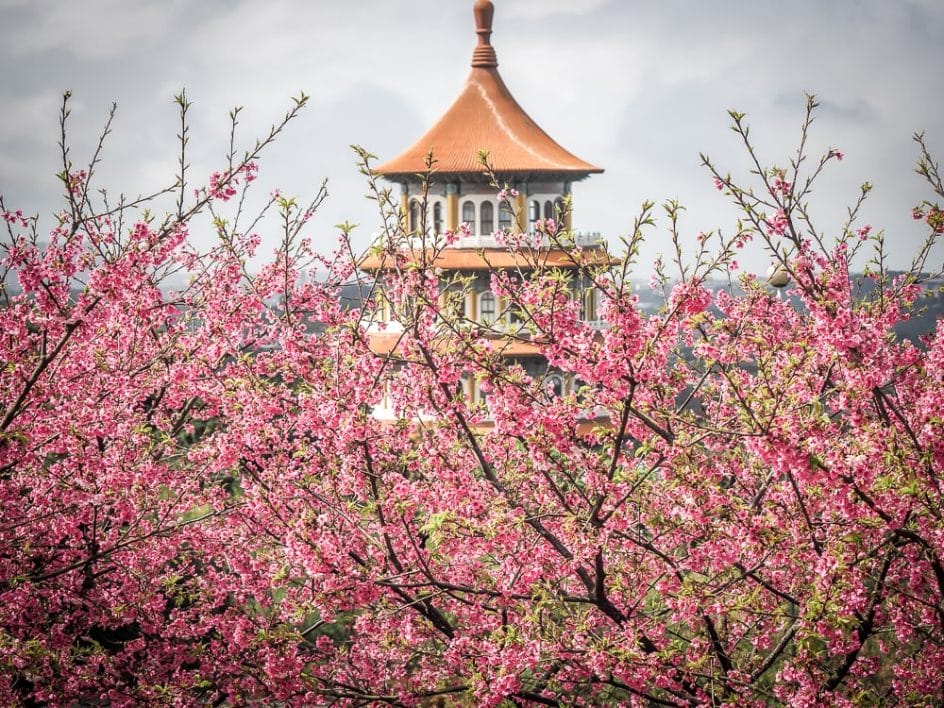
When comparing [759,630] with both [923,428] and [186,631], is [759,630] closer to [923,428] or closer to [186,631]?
[923,428]

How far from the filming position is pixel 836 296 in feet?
18.7

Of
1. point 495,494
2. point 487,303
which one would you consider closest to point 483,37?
point 487,303

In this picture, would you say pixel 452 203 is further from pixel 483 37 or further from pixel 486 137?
pixel 483 37

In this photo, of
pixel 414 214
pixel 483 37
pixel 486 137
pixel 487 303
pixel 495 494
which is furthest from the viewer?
pixel 483 37

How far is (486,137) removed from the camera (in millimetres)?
35344

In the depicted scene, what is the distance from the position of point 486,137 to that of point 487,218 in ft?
10.0

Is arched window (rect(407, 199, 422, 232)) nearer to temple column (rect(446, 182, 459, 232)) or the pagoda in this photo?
the pagoda

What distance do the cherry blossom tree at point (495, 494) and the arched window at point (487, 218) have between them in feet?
84.2

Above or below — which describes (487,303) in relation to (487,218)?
below

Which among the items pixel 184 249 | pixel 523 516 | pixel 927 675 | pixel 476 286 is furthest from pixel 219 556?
pixel 476 286

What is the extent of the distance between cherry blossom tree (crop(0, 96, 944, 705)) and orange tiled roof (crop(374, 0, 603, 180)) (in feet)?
82.8

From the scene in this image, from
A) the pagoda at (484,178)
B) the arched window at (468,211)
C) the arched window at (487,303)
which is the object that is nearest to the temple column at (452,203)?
the pagoda at (484,178)

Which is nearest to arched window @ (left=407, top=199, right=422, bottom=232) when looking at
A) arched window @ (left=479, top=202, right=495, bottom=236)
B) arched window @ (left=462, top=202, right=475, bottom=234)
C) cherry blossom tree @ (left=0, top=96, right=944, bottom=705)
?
arched window @ (left=462, top=202, right=475, bottom=234)

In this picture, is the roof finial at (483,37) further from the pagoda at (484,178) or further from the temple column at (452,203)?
the temple column at (452,203)
